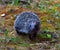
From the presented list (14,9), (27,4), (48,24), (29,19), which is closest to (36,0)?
(27,4)

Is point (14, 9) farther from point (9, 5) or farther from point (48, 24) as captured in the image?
point (48, 24)

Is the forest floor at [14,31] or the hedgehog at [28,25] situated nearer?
the forest floor at [14,31]

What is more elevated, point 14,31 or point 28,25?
point 28,25

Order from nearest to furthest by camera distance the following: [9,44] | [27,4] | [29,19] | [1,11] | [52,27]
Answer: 1. [9,44]
2. [29,19]
3. [52,27]
4. [1,11]
5. [27,4]

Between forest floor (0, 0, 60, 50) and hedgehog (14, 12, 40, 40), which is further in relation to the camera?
hedgehog (14, 12, 40, 40)
